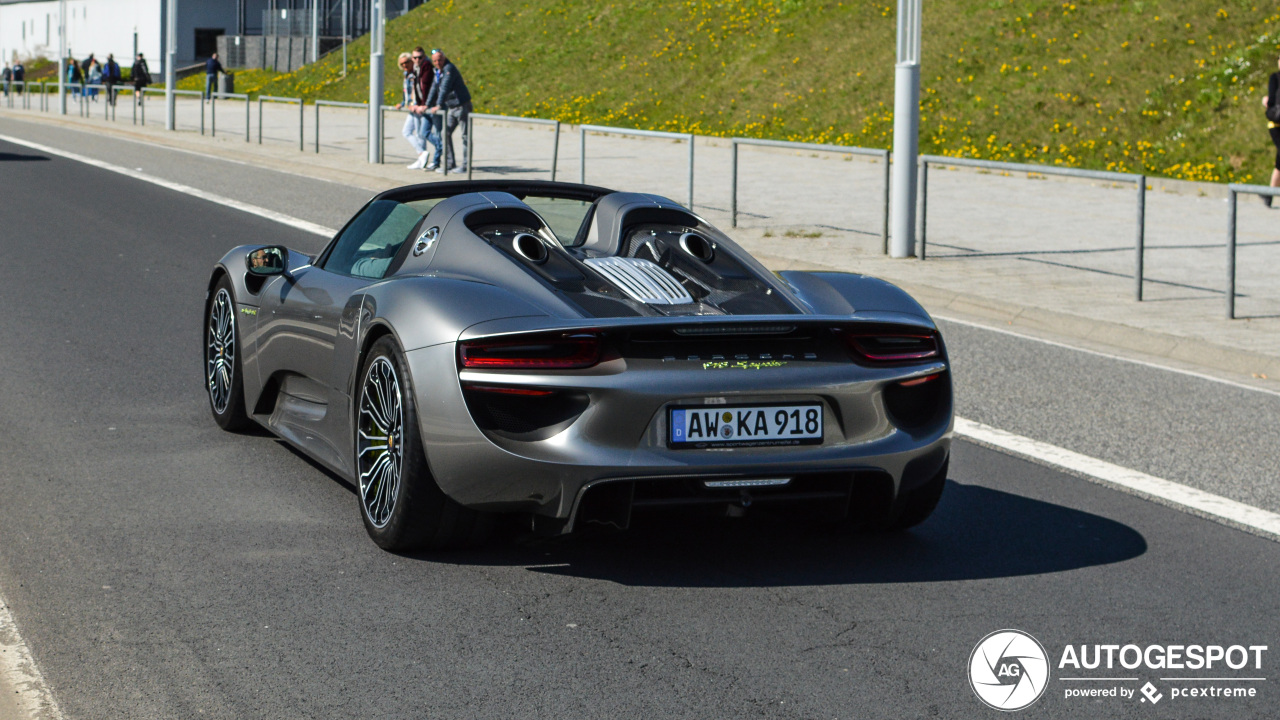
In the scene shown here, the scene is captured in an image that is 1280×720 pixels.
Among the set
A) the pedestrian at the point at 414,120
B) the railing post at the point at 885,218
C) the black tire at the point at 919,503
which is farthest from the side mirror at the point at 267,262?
the pedestrian at the point at 414,120

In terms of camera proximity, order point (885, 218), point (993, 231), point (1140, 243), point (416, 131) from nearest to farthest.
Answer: point (1140, 243) → point (885, 218) → point (993, 231) → point (416, 131)

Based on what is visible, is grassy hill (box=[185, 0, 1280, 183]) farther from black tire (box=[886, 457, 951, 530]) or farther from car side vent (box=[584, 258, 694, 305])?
car side vent (box=[584, 258, 694, 305])

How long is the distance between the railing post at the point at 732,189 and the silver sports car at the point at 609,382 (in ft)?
35.6

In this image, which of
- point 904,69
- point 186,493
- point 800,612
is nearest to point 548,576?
point 800,612

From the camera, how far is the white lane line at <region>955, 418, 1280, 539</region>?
237 inches

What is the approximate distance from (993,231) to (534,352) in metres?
12.4

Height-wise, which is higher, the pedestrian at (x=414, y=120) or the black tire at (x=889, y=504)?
the pedestrian at (x=414, y=120)

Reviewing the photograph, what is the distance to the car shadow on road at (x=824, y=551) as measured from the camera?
5156mm

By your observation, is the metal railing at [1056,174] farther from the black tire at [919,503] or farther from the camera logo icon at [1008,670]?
the camera logo icon at [1008,670]

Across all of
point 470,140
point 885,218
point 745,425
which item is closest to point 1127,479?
point 745,425

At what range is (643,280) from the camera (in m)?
5.41

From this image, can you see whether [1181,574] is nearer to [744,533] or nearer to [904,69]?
[744,533]

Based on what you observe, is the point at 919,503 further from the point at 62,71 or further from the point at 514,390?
the point at 62,71

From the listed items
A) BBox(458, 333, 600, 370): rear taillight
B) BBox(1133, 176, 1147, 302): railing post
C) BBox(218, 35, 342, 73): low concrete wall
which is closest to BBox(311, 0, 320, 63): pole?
BBox(218, 35, 342, 73): low concrete wall
